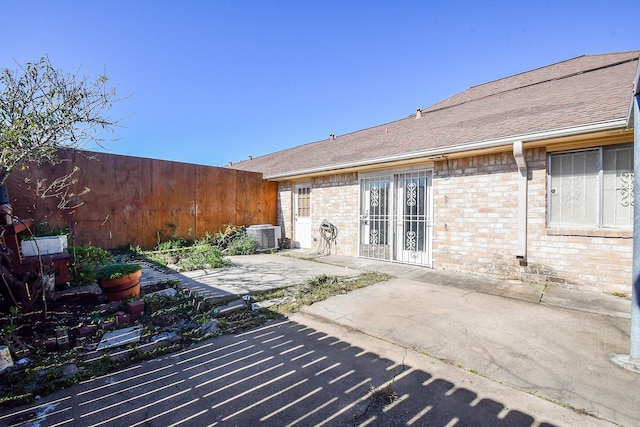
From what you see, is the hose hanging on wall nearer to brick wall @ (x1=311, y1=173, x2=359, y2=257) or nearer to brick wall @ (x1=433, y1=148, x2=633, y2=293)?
brick wall @ (x1=311, y1=173, x2=359, y2=257)

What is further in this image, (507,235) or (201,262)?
(201,262)

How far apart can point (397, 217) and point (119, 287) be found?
5.62m

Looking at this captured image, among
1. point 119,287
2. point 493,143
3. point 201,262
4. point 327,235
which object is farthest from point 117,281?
point 493,143

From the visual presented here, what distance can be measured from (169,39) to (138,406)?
7242 millimetres

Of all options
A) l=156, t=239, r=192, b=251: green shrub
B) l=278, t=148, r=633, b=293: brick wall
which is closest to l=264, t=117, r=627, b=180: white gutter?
l=278, t=148, r=633, b=293: brick wall

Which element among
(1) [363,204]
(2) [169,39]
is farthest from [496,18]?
(2) [169,39]

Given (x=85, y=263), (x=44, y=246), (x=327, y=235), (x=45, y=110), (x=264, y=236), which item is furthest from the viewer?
(x=264, y=236)

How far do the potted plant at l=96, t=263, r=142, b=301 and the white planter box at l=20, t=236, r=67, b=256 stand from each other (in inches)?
55.3

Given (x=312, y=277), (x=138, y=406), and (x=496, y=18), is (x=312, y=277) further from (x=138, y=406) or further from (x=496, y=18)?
(x=496, y=18)

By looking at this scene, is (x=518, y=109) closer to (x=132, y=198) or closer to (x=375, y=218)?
(x=375, y=218)

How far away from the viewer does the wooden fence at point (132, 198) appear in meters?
6.06

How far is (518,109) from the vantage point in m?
6.08

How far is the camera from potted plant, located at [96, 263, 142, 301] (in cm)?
372

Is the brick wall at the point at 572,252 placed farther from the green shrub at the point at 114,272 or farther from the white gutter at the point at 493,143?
the green shrub at the point at 114,272
